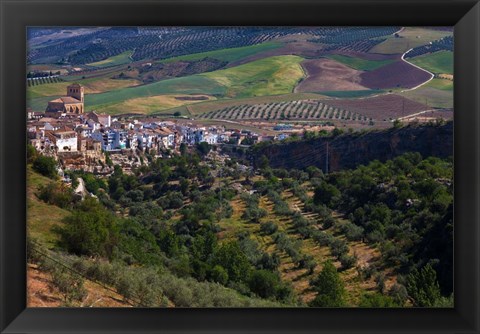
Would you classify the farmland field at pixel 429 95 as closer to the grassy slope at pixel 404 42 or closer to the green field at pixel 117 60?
the grassy slope at pixel 404 42

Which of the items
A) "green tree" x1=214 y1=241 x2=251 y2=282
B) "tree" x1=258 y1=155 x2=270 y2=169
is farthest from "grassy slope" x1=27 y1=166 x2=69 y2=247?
"tree" x1=258 y1=155 x2=270 y2=169

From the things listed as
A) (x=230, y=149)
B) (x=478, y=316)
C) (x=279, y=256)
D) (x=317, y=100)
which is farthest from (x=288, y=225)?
(x=478, y=316)

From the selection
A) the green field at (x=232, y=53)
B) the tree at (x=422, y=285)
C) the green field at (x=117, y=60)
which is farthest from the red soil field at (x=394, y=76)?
the tree at (x=422, y=285)

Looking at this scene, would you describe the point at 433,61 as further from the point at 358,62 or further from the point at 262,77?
the point at 262,77

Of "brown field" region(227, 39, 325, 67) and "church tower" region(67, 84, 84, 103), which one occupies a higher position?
"brown field" region(227, 39, 325, 67)

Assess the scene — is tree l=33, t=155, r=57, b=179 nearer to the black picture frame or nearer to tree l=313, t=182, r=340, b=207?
the black picture frame
